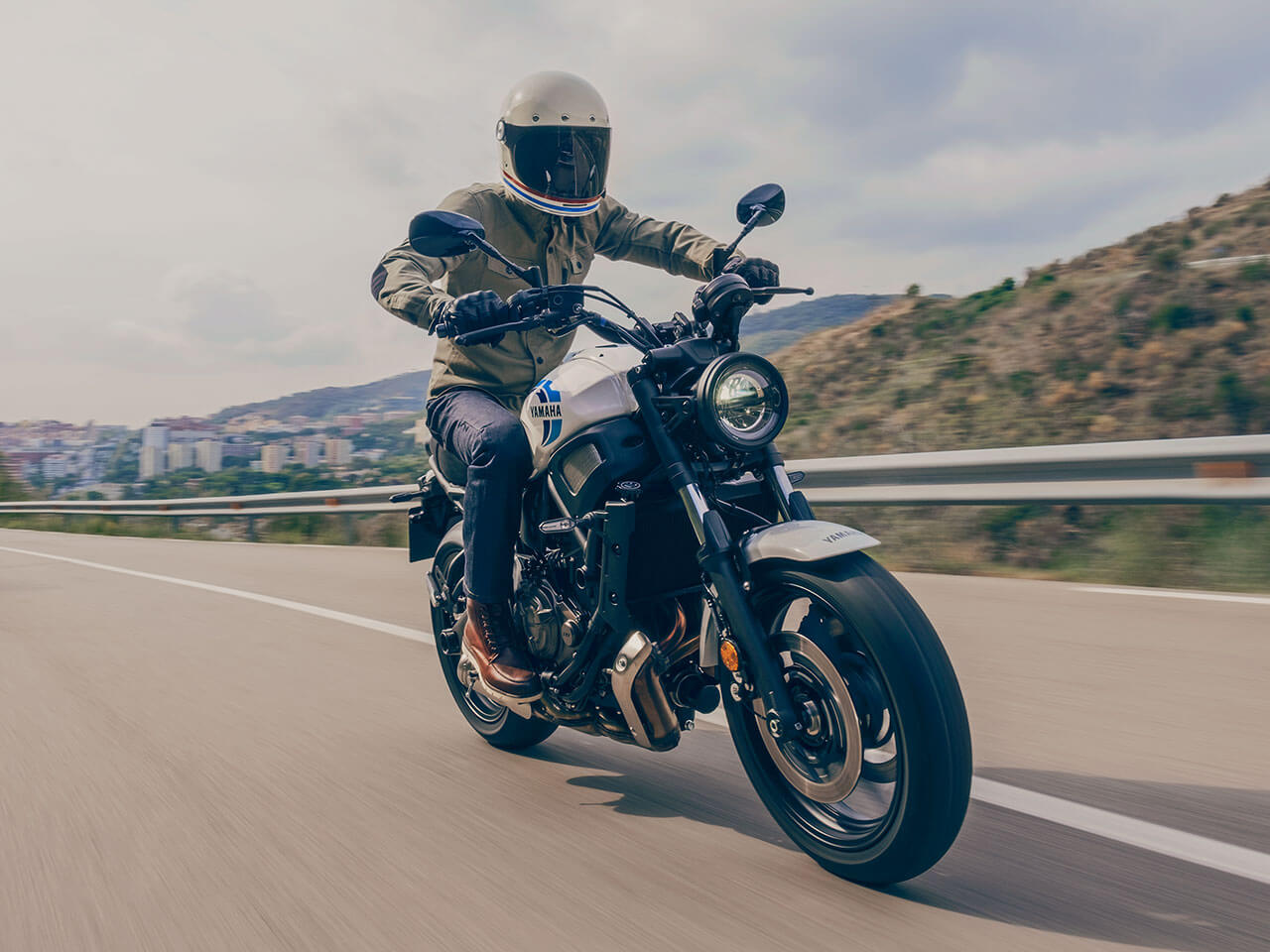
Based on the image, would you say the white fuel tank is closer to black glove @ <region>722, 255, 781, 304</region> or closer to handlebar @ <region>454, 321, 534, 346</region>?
handlebar @ <region>454, 321, 534, 346</region>

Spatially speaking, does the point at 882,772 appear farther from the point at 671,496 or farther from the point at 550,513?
the point at 550,513

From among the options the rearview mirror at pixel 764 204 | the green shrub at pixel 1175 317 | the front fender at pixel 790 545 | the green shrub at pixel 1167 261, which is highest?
the green shrub at pixel 1167 261

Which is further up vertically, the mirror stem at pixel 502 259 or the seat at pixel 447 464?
the mirror stem at pixel 502 259

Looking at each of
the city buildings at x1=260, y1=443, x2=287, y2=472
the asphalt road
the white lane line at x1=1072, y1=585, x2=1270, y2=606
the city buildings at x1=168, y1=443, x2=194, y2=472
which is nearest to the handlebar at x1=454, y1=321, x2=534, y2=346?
the asphalt road

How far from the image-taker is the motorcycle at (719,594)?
2271 millimetres

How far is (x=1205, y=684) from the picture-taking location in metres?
3.92

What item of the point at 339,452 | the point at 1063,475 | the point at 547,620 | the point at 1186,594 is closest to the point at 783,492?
the point at 547,620

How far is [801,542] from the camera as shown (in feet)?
7.91

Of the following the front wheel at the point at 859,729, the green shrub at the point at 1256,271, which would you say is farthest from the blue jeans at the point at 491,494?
the green shrub at the point at 1256,271

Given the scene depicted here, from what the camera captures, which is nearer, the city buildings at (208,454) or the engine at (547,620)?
the engine at (547,620)

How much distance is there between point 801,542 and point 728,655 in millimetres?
374

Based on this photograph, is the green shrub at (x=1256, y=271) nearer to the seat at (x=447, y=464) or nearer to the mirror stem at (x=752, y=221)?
the mirror stem at (x=752, y=221)

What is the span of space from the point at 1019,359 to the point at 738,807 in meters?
8.31

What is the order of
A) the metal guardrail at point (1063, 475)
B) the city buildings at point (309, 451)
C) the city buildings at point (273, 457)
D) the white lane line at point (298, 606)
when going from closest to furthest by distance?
the metal guardrail at point (1063, 475)
the white lane line at point (298, 606)
the city buildings at point (309, 451)
the city buildings at point (273, 457)
